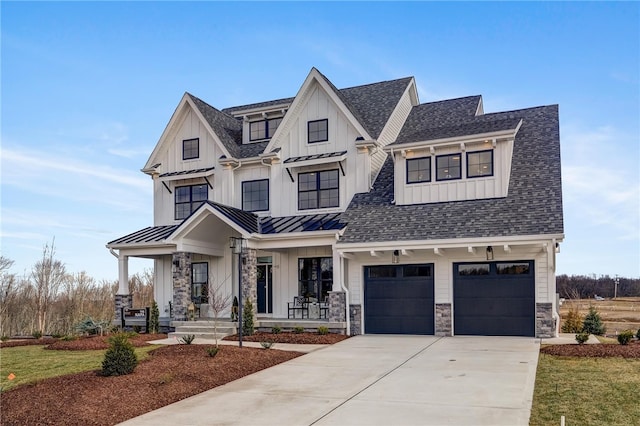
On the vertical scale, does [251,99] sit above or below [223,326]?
above

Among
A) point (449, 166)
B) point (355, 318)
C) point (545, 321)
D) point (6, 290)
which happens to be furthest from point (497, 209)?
point (6, 290)

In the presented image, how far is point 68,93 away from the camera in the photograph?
15.0m

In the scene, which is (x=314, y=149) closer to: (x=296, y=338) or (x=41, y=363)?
(x=296, y=338)

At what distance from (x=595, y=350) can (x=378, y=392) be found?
21.0 ft

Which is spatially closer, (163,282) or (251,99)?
(163,282)

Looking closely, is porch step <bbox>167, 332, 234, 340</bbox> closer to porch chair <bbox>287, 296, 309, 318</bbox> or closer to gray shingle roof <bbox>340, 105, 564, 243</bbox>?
porch chair <bbox>287, 296, 309, 318</bbox>

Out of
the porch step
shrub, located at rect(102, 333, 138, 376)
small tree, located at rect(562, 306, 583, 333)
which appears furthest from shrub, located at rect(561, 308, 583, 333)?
shrub, located at rect(102, 333, 138, 376)

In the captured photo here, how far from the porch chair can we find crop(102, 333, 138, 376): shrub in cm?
977

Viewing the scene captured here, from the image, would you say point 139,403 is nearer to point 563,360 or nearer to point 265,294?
point 563,360

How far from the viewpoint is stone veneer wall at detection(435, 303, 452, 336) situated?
16688mm

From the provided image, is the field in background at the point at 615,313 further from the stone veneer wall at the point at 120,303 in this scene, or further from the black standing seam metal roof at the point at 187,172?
the stone veneer wall at the point at 120,303

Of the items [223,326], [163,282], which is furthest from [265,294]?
[163,282]

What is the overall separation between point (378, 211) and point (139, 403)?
1177cm

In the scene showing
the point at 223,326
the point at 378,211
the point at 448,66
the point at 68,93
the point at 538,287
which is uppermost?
the point at 448,66
